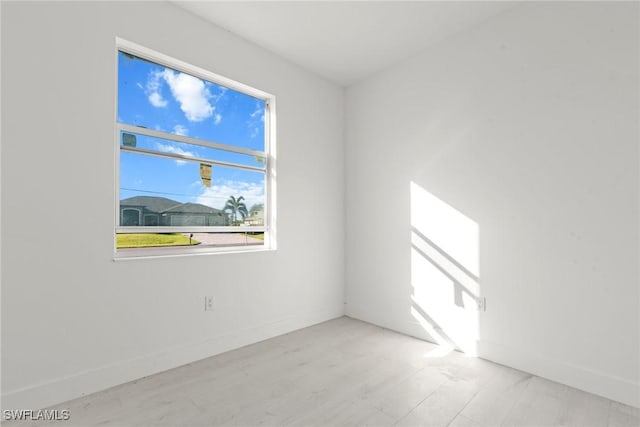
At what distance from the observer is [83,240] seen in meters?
2.13

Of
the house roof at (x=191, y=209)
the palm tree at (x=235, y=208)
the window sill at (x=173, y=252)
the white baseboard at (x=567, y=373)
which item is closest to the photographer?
the white baseboard at (x=567, y=373)

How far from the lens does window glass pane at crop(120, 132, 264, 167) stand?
8.07ft

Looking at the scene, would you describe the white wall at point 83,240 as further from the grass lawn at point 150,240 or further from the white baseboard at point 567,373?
the white baseboard at point 567,373

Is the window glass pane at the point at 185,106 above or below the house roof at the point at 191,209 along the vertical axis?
above

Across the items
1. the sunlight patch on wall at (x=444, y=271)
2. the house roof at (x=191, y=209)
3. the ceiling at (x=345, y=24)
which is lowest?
the sunlight patch on wall at (x=444, y=271)

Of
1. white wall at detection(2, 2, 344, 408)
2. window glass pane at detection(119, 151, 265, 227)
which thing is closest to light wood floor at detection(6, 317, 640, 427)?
white wall at detection(2, 2, 344, 408)

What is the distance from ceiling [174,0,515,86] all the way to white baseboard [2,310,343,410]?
2735 millimetres

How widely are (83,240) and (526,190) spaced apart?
3.21 metres

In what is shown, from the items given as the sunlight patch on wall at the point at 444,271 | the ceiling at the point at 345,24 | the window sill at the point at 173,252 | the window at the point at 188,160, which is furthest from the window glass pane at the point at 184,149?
the sunlight patch on wall at the point at 444,271

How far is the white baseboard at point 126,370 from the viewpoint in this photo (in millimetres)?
1938

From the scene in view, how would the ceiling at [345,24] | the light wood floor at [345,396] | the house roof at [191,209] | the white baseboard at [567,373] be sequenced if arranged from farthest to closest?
the house roof at [191,209] < the ceiling at [345,24] < the white baseboard at [567,373] < the light wood floor at [345,396]

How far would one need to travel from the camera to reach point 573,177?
7.44 feet

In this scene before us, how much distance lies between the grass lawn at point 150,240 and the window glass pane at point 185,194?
0.09m

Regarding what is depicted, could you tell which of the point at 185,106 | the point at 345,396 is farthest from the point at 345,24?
the point at 345,396
